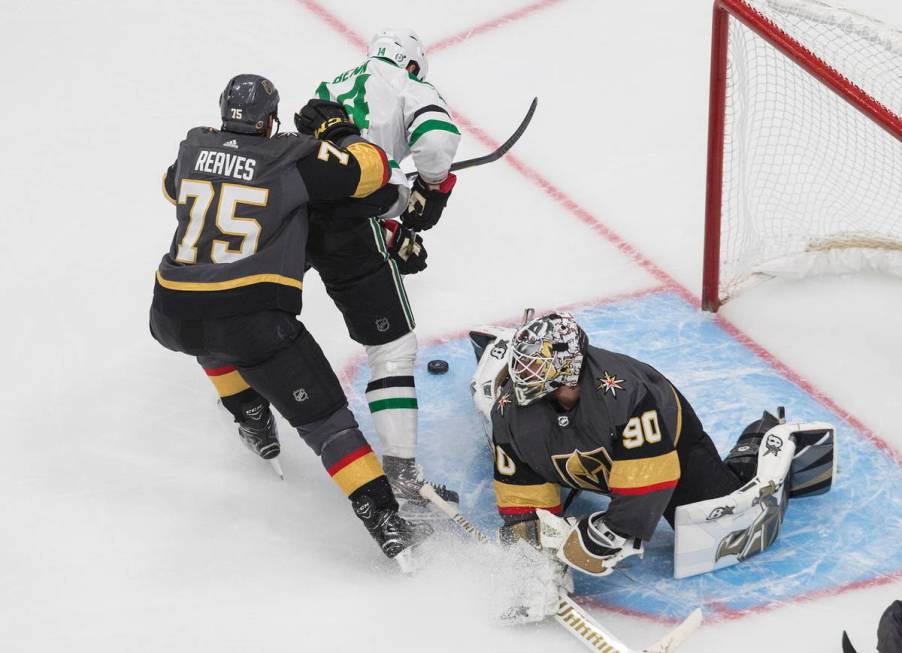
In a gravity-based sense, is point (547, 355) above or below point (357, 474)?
above

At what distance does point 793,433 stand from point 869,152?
124 centimetres

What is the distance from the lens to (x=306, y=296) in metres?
4.98

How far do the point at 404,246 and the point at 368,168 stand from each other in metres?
0.84

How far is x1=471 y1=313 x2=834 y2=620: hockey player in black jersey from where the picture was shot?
335 cm

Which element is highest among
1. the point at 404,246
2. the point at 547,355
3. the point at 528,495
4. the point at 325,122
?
the point at 325,122

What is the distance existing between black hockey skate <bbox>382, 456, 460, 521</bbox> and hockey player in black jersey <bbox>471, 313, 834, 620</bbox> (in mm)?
309

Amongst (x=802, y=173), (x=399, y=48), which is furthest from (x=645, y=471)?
(x=802, y=173)

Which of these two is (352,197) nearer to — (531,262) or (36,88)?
(531,262)

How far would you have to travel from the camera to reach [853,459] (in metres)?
4.02

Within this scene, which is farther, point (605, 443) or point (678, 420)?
point (678, 420)

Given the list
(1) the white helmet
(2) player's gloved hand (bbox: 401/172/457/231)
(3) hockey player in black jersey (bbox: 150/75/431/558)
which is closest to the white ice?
(3) hockey player in black jersey (bbox: 150/75/431/558)

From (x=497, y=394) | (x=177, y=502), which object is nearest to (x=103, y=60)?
(x=177, y=502)

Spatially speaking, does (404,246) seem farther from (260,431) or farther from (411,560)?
(411,560)

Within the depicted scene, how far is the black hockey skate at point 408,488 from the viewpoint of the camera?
3.85 metres
